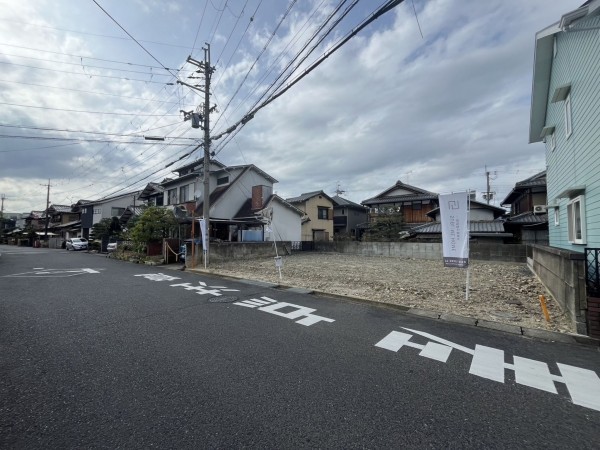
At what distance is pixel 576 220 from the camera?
25.5 feet

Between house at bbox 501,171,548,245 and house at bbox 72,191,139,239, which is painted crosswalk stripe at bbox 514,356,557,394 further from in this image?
house at bbox 72,191,139,239

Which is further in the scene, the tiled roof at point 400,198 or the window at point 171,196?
the tiled roof at point 400,198

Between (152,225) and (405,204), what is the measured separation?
23.4 meters

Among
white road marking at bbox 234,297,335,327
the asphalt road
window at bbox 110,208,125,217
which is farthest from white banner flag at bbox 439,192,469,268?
window at bbox 110,208,125,217

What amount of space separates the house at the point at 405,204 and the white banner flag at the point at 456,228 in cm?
2034

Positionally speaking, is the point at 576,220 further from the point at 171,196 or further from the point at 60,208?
the point at 60,208

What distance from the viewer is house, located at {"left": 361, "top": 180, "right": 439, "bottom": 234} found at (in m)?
27.8

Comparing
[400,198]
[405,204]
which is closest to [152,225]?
[400,198]

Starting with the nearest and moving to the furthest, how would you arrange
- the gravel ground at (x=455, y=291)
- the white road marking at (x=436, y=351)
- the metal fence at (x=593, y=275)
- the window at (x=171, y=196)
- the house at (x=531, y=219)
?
1. the white road marking at (x=436, y=351)
2. the metal fence at (x=593, y=275)
3. the gravel ground at (x=455, y=291)
4. the house at (x=531, y=219)
5. the window at (x=171, y=196)

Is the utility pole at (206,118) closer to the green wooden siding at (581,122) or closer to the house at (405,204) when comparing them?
the green wooden siding at (581,122)

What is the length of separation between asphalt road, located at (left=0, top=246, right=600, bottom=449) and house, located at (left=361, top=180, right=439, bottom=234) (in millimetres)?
23840

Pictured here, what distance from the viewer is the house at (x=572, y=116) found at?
6.22 meters

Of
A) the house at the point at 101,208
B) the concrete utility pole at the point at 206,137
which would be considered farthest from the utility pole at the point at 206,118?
the house at the point at 101,208

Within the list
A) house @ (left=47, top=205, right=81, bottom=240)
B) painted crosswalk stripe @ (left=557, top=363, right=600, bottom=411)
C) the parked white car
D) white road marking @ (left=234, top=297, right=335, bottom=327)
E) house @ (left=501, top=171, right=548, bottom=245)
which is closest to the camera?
painted crosswalk stripe @ (left=557, top=363, right=600, bottom=411)
